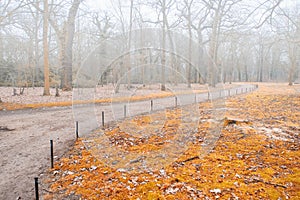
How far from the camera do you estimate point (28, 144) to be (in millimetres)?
5746

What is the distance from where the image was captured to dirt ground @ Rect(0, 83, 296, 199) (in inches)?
146

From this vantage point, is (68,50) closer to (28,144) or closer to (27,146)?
(28,144)

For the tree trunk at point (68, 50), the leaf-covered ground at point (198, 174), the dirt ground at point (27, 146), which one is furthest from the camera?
the tree trunk at point (68, 50)

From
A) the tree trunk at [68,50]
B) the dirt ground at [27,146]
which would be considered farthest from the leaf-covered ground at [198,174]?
the tree trunk at [68,50]

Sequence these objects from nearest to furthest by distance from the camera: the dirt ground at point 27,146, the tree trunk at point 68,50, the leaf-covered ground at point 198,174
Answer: the leaf-covered ground at point 198,174
the dirt ground at point 27,146
the tree trunk at point 68,50

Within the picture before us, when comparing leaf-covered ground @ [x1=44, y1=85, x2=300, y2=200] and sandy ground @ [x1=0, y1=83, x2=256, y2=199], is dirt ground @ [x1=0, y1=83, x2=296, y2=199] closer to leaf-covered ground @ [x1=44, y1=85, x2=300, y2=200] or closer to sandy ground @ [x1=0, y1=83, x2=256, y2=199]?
sandy ground @ [x1=0, y1=83, x2=256, y2=199]

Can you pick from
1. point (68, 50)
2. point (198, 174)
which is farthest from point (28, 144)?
point (68, 50)

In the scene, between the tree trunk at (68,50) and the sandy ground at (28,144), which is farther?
the tree trunk at (68,50)

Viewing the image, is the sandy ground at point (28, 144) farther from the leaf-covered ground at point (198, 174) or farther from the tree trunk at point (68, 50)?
the tree trunk at point (68, 50)

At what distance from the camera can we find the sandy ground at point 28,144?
3.75m

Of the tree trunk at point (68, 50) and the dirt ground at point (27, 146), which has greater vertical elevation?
the tree trunk at point (68, 50)

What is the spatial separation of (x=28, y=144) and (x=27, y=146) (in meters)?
0.17

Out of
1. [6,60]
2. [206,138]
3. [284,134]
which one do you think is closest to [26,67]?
[6,60]

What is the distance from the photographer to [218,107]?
988 centimetres
